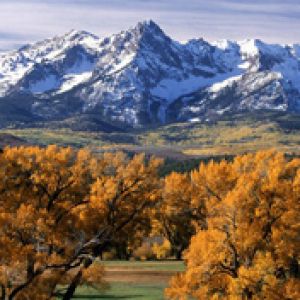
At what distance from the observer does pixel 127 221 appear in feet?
218

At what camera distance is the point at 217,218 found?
5984cm

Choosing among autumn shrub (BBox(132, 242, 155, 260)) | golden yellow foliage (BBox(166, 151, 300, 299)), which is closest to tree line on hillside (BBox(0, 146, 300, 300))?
golden yellow foliage (BBox(166, 151, 300, 299))

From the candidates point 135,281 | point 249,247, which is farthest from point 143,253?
point 249,247

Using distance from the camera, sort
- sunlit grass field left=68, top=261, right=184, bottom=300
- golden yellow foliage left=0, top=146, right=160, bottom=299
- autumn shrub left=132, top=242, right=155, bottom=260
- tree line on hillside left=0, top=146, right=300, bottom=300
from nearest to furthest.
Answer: tree line on hillside left=0, top=146, right=300, bottom=300 → golden yellow foliage left=0, top=146, right=160, bottom=299 → sunlit grass field left=68, top=261, right=184, bottom=300 → autumn shrub left=132, top=242, right=155, bottom=260

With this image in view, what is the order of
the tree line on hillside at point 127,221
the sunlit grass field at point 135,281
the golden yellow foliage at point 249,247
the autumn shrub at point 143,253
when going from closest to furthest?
the tree line on hillside at point 127,221
the golden yellow foliage at point 249,247
the sunlit grass field at point 135,281
the autumn shrub at point 143,253

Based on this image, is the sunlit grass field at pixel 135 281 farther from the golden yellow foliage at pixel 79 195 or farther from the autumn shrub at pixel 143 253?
the autumn shrub at pixel 143 253

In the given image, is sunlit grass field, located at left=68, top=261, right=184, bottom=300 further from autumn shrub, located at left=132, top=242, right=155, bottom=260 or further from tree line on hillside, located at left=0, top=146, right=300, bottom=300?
autumn shrub, located at left=132, top=242, right=155, bottom=260

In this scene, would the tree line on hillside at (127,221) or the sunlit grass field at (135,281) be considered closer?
the tree line on hillside at (127,221)

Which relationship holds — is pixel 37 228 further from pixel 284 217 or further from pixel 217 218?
pixel 284 217

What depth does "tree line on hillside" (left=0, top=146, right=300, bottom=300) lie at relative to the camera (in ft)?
174

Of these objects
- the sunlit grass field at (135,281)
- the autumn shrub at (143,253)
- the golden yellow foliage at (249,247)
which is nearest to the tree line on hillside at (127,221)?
the golden yellow foliage at (249,247)

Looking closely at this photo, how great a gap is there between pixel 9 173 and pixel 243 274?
22783 millimetres

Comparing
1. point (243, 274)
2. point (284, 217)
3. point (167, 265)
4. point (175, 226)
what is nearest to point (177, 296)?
point (243, 274)

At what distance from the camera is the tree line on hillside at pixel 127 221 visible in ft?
174
